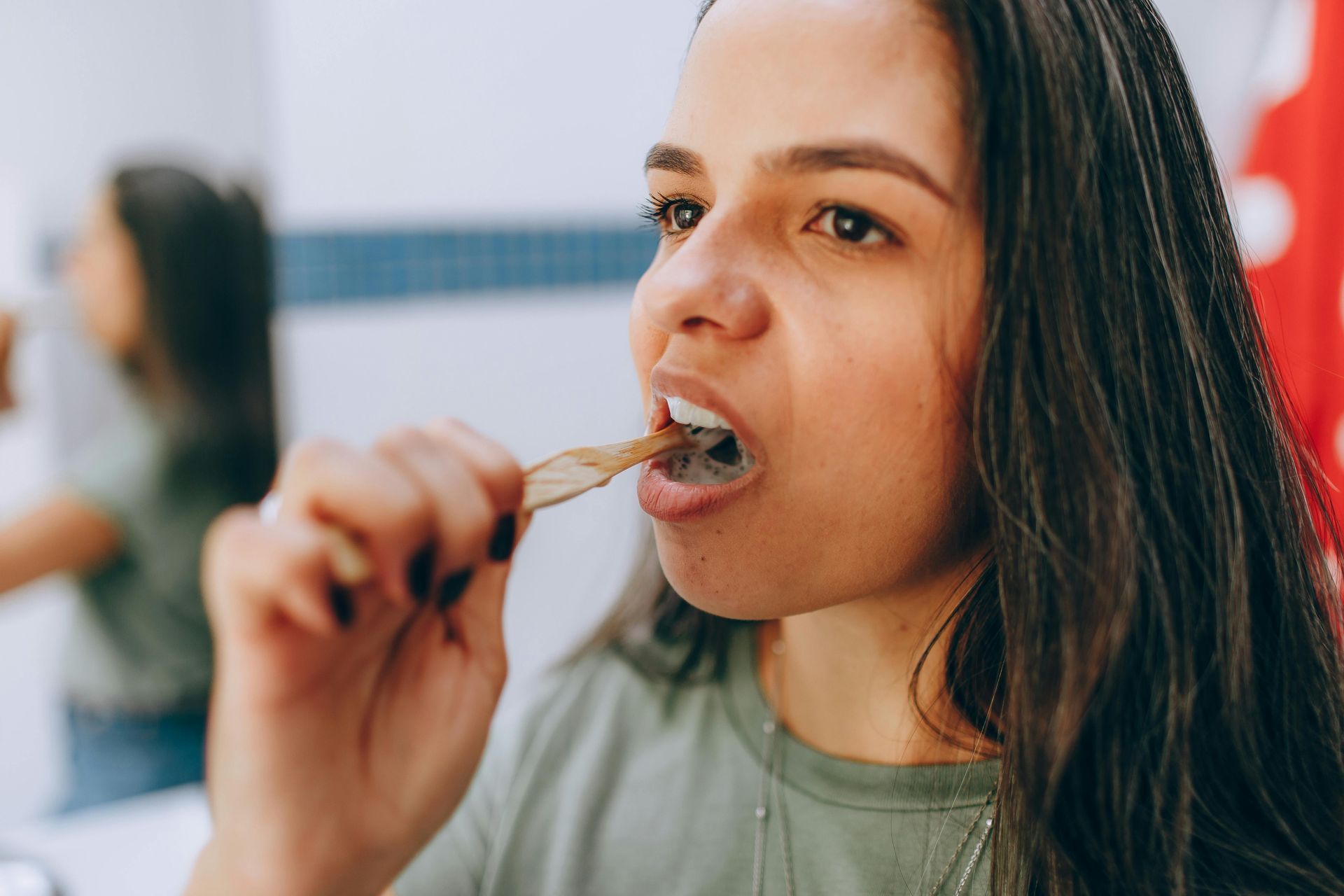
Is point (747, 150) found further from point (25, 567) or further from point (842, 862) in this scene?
point (25, 567)

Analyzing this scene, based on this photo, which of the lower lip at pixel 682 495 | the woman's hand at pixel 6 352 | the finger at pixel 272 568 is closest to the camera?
the finger at pixel 272 568

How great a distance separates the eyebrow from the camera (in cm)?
56

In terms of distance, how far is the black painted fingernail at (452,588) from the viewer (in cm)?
51

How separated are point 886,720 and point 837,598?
144mm

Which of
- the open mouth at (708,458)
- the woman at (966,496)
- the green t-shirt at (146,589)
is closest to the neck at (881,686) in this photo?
the woman at (966,496)

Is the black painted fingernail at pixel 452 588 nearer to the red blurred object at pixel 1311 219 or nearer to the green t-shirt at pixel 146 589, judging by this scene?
the green t-shirt at pixel 146 589

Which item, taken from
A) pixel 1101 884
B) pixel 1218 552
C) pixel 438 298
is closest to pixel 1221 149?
pixel 438 298

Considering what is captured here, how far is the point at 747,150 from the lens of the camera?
596mm

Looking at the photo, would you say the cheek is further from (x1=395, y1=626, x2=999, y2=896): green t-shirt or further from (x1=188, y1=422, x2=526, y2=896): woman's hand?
(x1=395, y1=626, x2=999, y2=896): green t-shirt

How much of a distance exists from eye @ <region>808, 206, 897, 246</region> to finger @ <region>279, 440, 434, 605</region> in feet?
1.07

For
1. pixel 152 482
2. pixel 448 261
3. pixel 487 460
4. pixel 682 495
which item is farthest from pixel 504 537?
pixel 448 261

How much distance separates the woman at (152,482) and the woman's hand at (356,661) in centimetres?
118

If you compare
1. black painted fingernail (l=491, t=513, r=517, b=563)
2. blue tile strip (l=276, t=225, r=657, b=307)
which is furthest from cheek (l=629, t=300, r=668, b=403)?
blue tile strip (l=276, t=225, r=657, b=307)

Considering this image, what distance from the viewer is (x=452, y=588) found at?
517 mm
